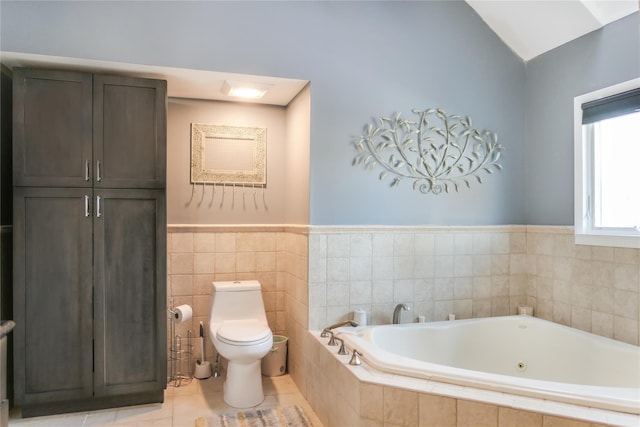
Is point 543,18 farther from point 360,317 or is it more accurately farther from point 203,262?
point 203,262

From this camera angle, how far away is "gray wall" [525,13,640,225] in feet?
8.87

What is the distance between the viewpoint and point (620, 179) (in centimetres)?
279

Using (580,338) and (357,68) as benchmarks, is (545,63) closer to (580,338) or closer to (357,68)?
(357,68)

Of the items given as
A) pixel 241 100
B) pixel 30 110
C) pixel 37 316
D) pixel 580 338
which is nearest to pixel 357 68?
pixel 241 100

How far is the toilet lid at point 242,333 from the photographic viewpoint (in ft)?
9.18

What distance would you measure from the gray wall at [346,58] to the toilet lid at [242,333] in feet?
2.71

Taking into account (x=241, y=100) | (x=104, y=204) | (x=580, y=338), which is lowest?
(x=580, y=338)

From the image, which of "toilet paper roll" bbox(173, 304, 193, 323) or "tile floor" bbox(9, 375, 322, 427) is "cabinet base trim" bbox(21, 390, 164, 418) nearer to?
"tile floor" bbox(9, 375, 322, 427)

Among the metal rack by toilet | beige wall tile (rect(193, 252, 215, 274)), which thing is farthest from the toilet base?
beige wall tile (rect(193, 252, 215, 274))

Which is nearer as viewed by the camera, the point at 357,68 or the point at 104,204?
the point at 104,204

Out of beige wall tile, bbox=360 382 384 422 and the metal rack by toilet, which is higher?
beige wall tile, bbox=360 382 384 422

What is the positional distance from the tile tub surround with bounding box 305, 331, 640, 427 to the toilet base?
2.17ft

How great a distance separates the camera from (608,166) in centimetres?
286

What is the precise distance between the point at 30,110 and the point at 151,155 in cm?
72
